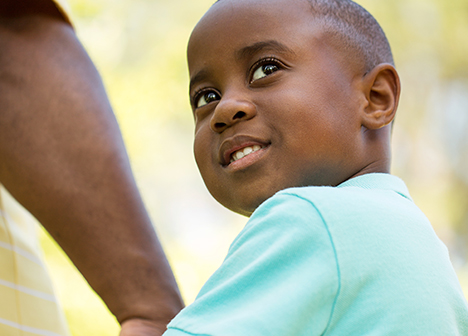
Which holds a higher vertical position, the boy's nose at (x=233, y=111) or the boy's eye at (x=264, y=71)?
the boy's eye at (x=264, y=71)

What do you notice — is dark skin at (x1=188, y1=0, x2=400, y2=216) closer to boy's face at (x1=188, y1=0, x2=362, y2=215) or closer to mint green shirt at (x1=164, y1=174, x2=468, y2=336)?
boy's face at (x1=188, y1=0, x2=362, y2=215)

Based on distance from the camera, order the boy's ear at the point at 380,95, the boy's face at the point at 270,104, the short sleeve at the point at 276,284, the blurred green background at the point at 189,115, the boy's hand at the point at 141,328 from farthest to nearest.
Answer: the blurred green background at the point at 189,115, the boy's ear at the point at 380,95, the boy's face at the point at 270,104, the boy's hand at the point at 141,328, the short sleeve at the point at 276,284

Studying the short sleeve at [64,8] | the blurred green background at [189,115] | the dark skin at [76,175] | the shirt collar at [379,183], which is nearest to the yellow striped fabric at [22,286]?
the dark skin at [76,175]

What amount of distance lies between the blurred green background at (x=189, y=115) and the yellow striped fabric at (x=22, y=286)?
139 inches

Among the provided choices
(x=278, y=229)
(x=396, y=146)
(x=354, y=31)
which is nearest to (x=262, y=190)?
(x=278, y=229)

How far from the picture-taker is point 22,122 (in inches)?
41.7

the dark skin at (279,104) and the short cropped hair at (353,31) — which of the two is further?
the short cropped hair at (353,31)

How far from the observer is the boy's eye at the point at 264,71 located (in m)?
1.10

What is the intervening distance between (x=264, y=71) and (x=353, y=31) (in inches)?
11.9

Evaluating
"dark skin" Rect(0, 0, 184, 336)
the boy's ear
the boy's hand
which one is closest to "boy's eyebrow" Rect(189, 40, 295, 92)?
the boy's ear

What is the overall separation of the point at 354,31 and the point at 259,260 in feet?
2.41

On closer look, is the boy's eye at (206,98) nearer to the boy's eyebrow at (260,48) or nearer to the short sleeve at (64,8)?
the boy's eyebrow at (260,48)

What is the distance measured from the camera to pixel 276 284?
734mm

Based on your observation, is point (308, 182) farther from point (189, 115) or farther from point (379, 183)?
point (189, 115)
